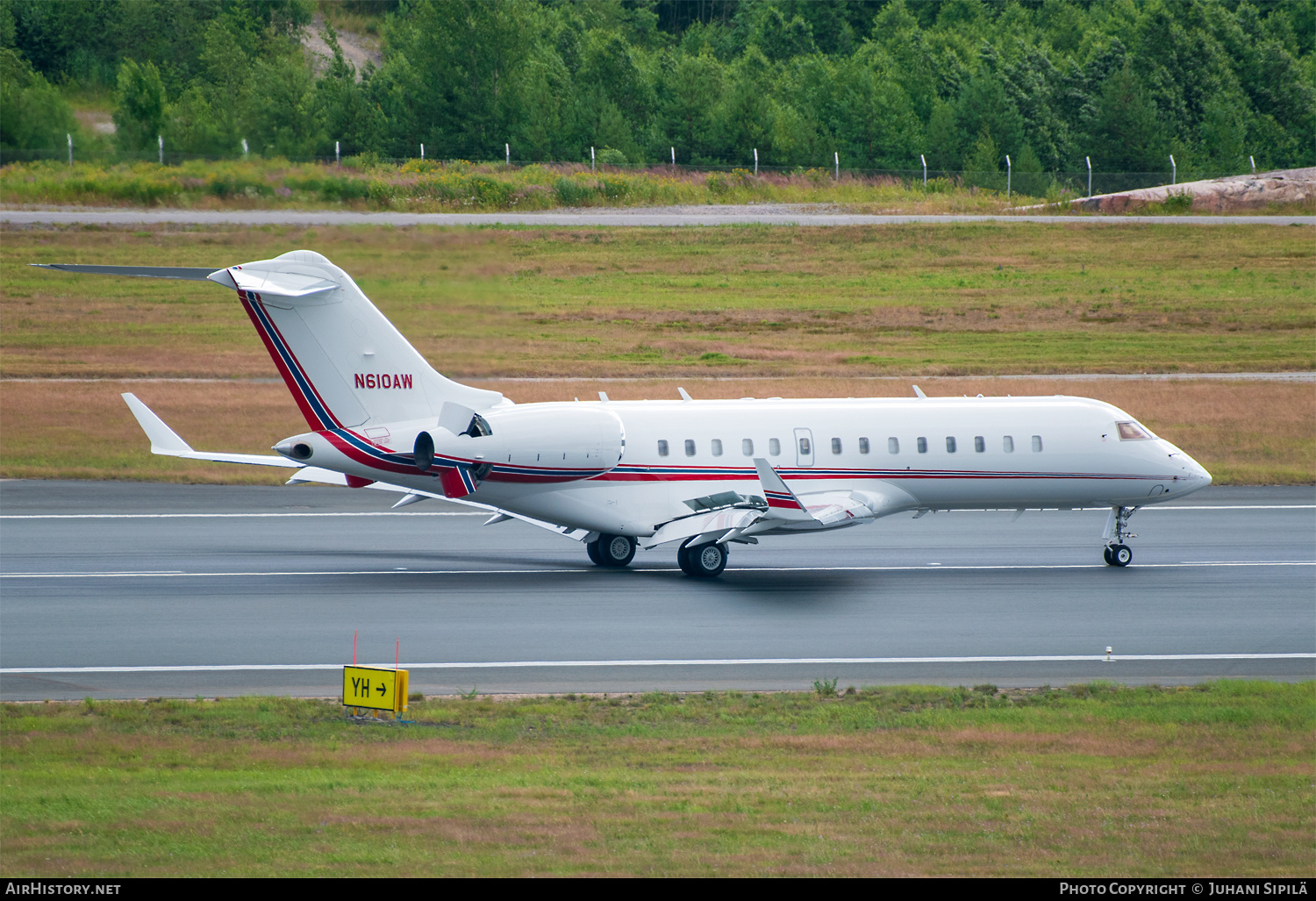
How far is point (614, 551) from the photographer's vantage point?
28.2 metres

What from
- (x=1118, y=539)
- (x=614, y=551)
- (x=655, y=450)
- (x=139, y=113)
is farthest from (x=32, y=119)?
(x=1118, y=539)

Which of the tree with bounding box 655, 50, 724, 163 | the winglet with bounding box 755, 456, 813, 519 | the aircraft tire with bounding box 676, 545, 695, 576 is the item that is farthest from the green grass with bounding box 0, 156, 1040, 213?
the winglet with bounding box 755, 456, 813, 519

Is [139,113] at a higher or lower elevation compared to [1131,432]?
higher

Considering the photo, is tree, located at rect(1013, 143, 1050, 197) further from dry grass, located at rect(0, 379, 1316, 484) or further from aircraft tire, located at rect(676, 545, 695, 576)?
aircraft tire, located at rect(676, 545, 695, 576)

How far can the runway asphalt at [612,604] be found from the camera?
20609 millimetres

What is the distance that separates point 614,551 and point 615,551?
17mm

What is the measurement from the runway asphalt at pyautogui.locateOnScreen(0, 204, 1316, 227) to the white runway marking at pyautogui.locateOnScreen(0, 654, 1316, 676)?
12721 mm

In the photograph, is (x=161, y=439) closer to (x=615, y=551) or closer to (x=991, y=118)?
(x=615, y=551)

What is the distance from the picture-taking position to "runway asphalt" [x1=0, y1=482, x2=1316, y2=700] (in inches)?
811

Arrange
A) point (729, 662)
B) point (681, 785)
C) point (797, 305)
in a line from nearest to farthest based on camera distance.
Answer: point (681, 785), point (729, 662), point (797, 305)

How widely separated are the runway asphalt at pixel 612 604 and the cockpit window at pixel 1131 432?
8.13 feet

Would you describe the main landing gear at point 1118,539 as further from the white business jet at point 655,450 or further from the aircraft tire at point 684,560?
the aircraft tire at point 684,560

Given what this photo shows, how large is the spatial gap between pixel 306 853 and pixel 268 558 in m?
17.5

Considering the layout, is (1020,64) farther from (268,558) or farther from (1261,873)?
(1261,873)
